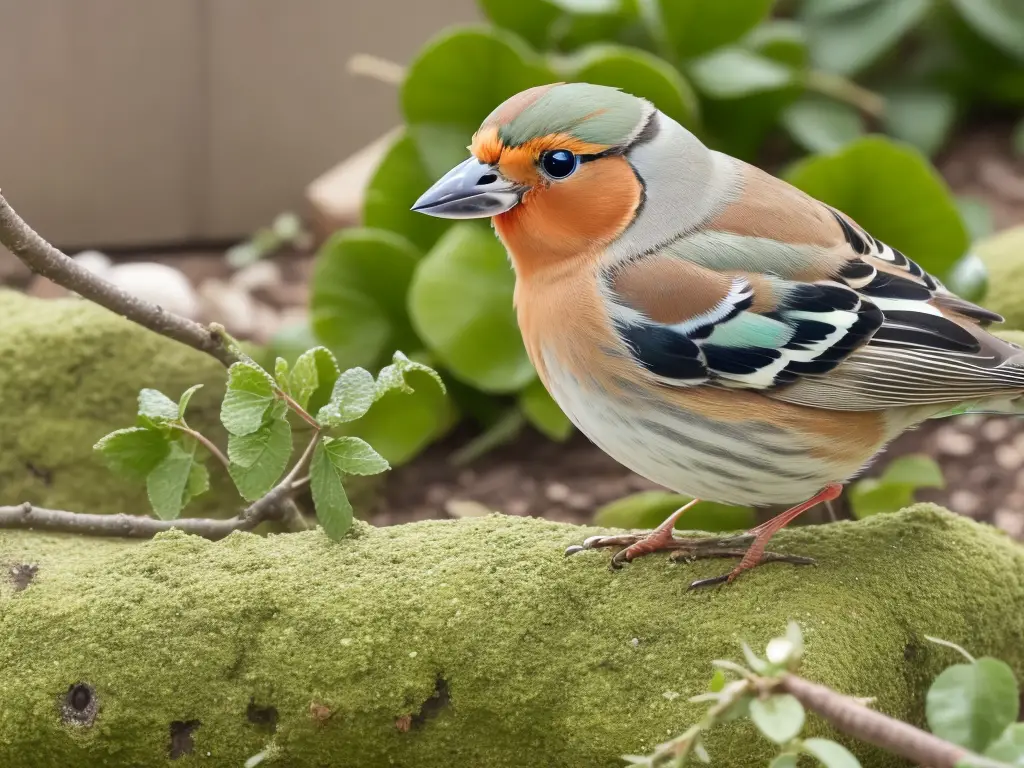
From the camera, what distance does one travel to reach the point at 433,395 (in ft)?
10.4

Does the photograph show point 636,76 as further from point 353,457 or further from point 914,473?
point 353,457

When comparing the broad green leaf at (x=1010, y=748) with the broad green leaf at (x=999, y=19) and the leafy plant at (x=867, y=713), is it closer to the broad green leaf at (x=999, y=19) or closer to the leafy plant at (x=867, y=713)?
the leafy plant at (x=867, y=713)

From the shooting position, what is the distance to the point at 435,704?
171cm

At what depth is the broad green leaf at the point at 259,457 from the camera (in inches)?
71.8

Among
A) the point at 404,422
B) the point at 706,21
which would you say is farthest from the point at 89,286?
the point at 706,21

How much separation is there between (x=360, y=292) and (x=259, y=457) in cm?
147

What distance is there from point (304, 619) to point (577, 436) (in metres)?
1.75

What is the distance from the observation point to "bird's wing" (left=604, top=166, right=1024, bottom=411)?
174 cm

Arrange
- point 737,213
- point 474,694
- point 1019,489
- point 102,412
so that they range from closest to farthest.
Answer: point 474,694
point 737,213
point 102,412
point 1019,489

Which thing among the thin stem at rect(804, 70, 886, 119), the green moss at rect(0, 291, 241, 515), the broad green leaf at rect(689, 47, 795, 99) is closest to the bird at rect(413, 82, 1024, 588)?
the green moss at rect(0, 291, 241, 515)

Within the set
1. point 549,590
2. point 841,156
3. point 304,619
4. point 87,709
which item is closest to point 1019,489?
point 841,156

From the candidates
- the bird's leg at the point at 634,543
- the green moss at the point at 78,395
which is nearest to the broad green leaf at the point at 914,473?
the bird's leg at the point at 634,543

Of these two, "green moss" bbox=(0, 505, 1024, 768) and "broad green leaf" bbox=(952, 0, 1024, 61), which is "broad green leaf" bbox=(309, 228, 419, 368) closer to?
"green moss" bbox=(0, 505, 1024, 768)

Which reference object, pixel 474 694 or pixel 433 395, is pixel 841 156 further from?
pixel 474 694
